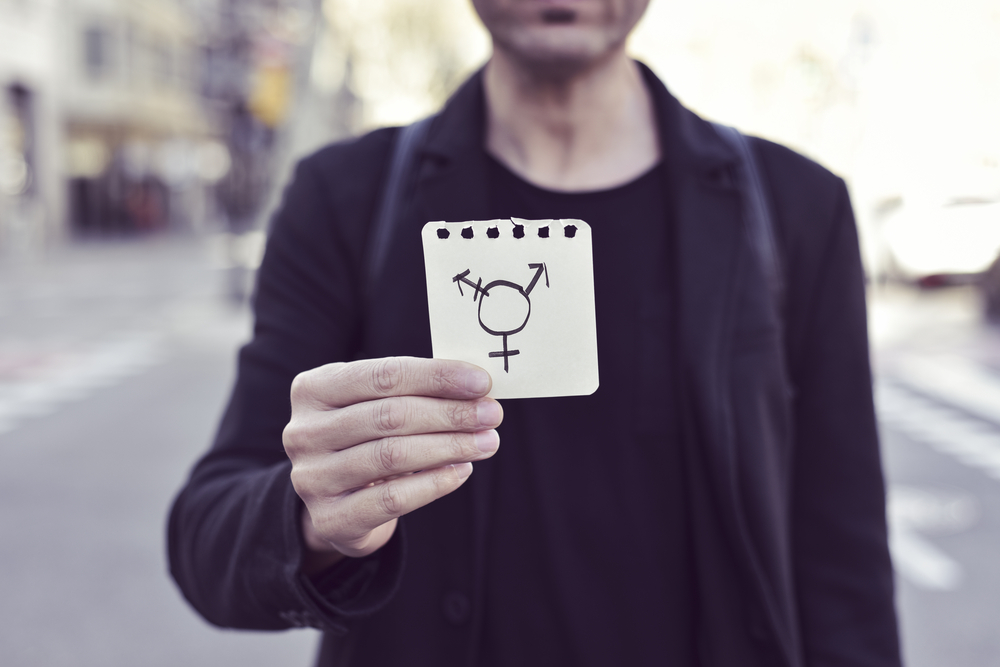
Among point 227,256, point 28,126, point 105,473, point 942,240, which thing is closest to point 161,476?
point 105,473

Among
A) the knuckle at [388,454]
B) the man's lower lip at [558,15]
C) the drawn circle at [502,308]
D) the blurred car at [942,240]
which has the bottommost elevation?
the knuckle at [388,454]

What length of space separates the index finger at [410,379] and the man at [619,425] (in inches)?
11.1

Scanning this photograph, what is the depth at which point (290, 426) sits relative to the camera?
112 cm

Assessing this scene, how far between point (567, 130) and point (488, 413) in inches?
28.3

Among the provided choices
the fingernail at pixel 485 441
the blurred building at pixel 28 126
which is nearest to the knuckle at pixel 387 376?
the fingernail at pixel 485 441

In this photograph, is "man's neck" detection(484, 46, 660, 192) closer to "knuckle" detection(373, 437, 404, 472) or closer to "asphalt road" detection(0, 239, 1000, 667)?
"knuckle" detection(373, 437, 404, 472)

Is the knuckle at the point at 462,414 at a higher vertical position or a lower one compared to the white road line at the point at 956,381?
lower

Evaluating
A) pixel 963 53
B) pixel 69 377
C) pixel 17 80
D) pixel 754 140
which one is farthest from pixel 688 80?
pixel 754 140

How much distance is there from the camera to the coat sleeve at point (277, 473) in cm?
124

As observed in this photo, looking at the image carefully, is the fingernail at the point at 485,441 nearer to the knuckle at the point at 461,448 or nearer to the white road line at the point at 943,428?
the knuckle at the point at 461,448

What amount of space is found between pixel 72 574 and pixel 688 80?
46.8 m

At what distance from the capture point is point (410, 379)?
1054 mm

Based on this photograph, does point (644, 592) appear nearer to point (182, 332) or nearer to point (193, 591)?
point (193, 591)

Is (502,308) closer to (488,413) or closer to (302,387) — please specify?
(488,413)
